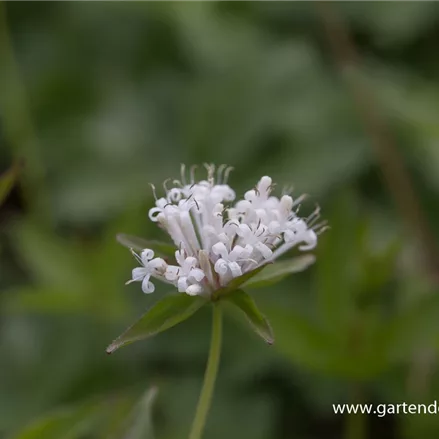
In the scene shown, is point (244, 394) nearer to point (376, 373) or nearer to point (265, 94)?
point (376, 373)

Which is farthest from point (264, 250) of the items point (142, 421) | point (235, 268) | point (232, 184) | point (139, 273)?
point (232, 184)

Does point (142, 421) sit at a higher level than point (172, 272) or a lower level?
lower

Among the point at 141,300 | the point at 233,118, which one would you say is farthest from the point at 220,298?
the point at 233,118

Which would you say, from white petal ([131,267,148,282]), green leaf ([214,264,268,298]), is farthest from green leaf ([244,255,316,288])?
white petal ([131,267,148,282])

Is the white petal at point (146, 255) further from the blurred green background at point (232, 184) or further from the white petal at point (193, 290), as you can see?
the blurred green background at point (232, 184)

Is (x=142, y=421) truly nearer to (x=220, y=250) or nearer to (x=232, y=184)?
(x=220, y=250)

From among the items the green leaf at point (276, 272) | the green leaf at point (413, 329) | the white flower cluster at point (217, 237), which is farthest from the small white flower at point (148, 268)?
the green leaf at point (413, 329)

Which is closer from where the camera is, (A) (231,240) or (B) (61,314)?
(A) (231,240)
